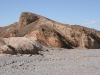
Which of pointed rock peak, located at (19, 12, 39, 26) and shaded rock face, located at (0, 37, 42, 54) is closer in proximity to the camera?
shaded rock face, located at (0, 37, 42, 54)

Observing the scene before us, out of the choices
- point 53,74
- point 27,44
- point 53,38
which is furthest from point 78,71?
point 53,38

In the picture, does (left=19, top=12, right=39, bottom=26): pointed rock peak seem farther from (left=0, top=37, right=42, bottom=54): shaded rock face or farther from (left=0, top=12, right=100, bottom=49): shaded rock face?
(left=0, top=37, right=42, bottom=54): shaded rock face

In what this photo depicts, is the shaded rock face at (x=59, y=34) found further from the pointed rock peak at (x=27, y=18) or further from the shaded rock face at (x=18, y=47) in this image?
the shaded rock face at (x=18, y=47)

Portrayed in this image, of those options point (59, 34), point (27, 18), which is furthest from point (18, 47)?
point (27, 18)

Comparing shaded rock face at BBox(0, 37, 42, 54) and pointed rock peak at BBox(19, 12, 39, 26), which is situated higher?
pointed rock peak at BBox(19, 12, 39, 26)

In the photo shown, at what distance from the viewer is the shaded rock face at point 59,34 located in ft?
123

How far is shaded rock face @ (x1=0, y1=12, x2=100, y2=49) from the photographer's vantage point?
37.4 metres

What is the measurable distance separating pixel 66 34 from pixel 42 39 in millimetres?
4030

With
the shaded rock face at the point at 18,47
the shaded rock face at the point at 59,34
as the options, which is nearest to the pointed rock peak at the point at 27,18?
the shaded rock face at the point at 59,34

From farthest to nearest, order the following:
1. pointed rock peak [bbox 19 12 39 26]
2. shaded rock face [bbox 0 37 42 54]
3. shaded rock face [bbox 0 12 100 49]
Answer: pointed rock peak [bbox 19 12 39 26] < shaded rock face [bbox 0 12 100 49] < shaded rock face [bbox 0 37 42 54]

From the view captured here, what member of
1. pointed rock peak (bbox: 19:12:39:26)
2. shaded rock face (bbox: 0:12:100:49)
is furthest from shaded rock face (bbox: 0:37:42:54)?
pointed rock peak (bbox: 19:12:39:26)

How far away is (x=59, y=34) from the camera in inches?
1527

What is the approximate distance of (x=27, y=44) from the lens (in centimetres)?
2503

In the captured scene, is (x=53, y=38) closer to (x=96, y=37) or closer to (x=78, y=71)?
(x=96, y=37)
